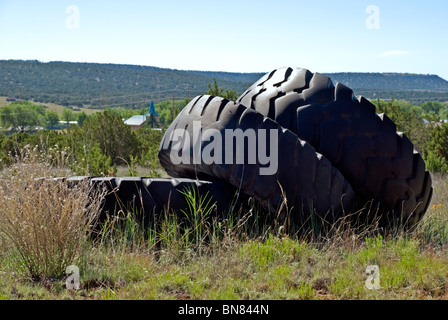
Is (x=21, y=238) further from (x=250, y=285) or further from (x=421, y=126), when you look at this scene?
(x=421, y=126)

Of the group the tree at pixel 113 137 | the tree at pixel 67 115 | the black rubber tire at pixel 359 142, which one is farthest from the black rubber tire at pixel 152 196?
the tree at pixel 67 115

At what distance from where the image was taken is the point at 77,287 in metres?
2.88

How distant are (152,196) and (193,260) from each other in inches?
28.2

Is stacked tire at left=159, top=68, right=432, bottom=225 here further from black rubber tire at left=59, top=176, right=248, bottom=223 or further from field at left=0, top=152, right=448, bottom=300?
field at left=0, top=152, right=448, bottom=300

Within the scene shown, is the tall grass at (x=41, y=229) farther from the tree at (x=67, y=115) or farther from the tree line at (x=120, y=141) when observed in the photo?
the tree at (x=67, y=115)

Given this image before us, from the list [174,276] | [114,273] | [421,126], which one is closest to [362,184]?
[174,276]

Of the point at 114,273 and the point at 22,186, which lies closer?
the point at 114,273

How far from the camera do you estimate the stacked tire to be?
3.64 m

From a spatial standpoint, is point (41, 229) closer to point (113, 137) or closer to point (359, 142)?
point (359, 142)

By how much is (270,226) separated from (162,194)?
88cm

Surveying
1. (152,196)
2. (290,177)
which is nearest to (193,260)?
(152,196)

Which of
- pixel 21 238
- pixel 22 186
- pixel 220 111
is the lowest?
pixel 21 238

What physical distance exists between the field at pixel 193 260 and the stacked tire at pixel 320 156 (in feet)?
0.96

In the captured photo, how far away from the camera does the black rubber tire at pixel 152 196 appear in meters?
3.71
